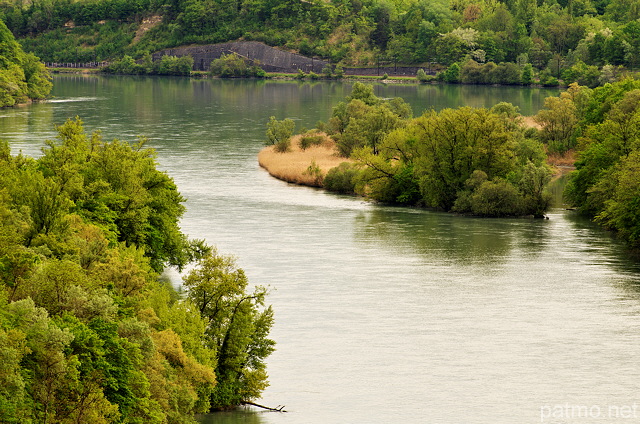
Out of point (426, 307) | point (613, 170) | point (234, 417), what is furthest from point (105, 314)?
point (613, 170)

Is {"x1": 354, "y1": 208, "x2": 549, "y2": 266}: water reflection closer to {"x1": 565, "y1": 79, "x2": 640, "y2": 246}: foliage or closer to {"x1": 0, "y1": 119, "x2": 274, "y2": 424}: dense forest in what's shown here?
{"x1": 565, "y1": 79, "x2": 640, "y2": 246}: foliage

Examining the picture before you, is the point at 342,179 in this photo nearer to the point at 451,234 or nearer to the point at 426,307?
the point at 451,234

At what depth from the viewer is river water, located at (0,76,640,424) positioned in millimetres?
47688

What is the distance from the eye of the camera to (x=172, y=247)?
64.5 metres

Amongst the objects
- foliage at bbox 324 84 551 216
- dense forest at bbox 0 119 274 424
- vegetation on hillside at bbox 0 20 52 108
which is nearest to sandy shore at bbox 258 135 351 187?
foliage at bbox 324 84 551 216

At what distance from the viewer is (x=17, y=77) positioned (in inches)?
7313

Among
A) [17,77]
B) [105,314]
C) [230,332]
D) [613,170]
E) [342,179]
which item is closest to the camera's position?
[105,314]

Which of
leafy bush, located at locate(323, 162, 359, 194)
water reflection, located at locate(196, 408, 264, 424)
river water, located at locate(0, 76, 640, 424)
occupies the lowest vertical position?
water reflection, located at locate(196, 408, 264, 424)

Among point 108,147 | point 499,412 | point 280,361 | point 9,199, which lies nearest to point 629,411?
point 499,412

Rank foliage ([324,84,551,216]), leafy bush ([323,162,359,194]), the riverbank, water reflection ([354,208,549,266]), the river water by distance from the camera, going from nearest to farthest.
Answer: the river water
water reflection ([354,208,549,266])
foliage ([324,84,551,216])
leafy bush ([323,162,359,194])
the riverbank

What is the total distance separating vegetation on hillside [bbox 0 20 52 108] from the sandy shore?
2830 inches

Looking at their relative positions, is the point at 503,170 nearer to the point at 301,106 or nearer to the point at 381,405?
the point at 381,405

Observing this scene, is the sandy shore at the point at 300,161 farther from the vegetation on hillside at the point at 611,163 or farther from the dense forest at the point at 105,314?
the dense forest at the point at 105,314

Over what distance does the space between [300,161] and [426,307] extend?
177 feet
